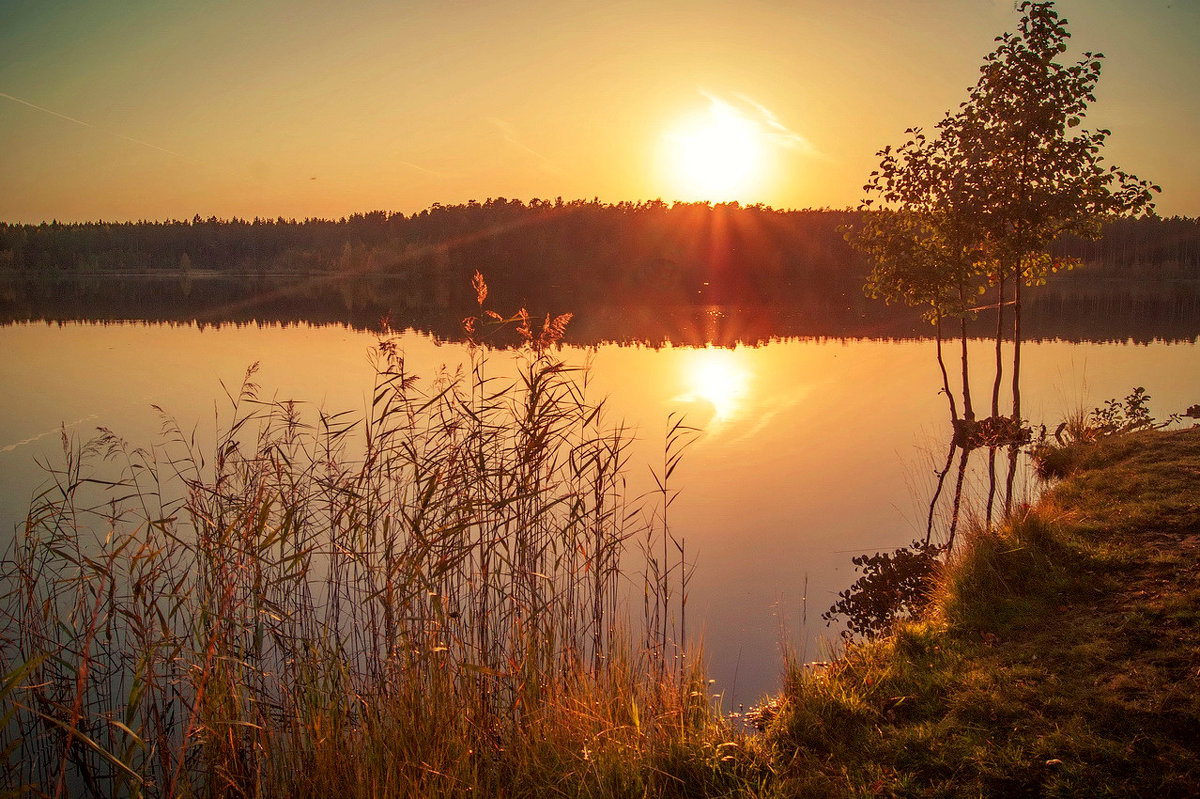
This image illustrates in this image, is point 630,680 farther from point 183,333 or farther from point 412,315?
point 412,315

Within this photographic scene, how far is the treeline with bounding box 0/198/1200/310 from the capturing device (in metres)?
71.4

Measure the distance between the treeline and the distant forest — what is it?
0.20m

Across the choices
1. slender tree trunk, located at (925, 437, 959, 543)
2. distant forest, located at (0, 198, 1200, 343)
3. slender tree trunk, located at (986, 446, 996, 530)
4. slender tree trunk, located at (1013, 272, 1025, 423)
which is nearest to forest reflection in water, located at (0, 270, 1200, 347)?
distant forest, located at (0, 198, 1200, 343)

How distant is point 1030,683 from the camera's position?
4316mm

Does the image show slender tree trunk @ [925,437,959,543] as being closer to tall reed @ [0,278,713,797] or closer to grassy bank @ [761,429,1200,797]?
grassy bank @ [761,429,1200,797]

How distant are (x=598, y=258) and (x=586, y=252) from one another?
148cm

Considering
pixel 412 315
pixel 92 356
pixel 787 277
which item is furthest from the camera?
pixel 787 277

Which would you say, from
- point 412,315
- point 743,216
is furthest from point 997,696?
point 743,216

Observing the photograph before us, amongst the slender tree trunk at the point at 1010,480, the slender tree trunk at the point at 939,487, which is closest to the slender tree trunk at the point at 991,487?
the slender tree trunk at the point at 1010,480

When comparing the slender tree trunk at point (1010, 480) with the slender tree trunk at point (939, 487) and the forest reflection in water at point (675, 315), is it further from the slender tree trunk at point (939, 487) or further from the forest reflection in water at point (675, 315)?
the forest reflection in water at point (675, 315)

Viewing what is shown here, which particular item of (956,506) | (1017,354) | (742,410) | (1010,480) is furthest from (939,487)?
(742,410)

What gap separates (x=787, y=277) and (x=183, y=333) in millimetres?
61655

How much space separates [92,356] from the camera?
71.8 feet

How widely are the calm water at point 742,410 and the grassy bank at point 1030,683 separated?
119cm
